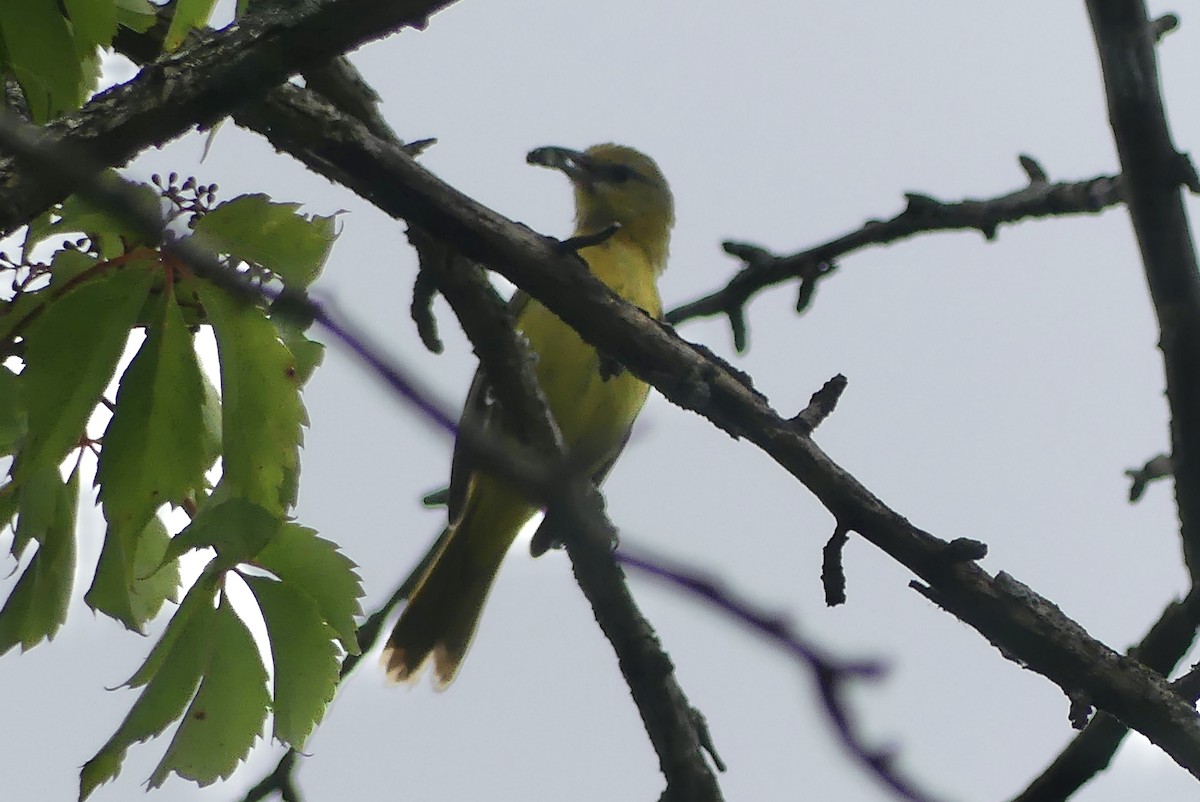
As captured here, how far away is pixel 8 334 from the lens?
2.45m

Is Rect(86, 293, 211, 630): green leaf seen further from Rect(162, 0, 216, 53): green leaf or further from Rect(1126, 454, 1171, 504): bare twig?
Rect(1126, 454, 1171, 504): bare twig

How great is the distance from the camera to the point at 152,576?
2.81 metres

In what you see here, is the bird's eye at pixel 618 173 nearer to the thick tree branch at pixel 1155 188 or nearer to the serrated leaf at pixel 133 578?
the serrated leaf at pixel 133 578

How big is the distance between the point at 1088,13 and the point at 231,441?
1531 mm

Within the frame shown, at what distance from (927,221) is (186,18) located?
1.56 metres

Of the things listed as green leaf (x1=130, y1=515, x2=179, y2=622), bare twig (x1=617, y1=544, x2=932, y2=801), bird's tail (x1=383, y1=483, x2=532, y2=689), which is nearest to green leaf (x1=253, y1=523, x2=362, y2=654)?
green leaf (x1=130, y1=515, x2=179, y2=622)

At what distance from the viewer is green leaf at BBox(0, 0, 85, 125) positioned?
2330 millimetres

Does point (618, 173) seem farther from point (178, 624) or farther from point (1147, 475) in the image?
point (178, 624)

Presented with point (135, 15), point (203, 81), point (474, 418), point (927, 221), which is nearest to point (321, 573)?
point (203, 81)

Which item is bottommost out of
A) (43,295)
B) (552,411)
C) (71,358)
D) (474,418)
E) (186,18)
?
(71,358)

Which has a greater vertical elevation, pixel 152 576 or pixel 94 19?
pixel 94 19

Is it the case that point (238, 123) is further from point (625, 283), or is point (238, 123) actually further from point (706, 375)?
point (625, 283)

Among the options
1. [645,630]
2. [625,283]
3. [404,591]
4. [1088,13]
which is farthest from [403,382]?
[625,283]

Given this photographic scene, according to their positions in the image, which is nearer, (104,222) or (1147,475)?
(104,222)
